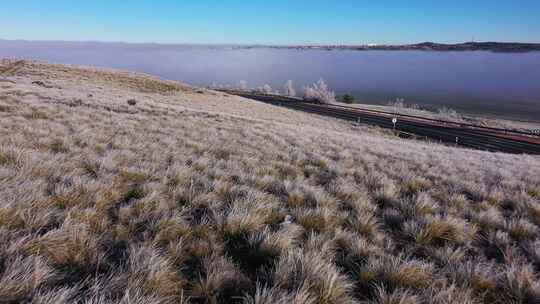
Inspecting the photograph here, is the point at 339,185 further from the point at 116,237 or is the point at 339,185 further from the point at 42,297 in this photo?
the point at 42,297

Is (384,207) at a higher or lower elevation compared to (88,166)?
lower

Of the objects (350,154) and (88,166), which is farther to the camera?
(350,154)

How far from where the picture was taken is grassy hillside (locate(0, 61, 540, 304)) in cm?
215

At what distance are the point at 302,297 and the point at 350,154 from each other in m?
6.11

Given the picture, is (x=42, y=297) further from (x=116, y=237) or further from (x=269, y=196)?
(x=269, y=196)

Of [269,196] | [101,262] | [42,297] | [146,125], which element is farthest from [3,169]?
[146,125]

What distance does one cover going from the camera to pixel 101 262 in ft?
7.50

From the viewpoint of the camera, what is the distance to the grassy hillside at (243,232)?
2150mm

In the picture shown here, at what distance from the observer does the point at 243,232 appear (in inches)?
119

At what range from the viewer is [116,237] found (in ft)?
8.79

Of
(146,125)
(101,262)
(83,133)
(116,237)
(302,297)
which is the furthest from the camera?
(146,125)

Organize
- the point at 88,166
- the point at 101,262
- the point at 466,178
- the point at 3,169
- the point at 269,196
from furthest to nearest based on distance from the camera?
the point at 466,178 < the point at 88,166 < the point at 269,196 < the point at 3,169 < the point at 101,262

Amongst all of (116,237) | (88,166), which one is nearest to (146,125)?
(88,166)

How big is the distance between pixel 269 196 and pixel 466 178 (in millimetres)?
4590
